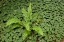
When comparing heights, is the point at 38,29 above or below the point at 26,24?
below

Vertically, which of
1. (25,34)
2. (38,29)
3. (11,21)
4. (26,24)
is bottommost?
(25,34)

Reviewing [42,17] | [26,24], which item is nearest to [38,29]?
[26,24]

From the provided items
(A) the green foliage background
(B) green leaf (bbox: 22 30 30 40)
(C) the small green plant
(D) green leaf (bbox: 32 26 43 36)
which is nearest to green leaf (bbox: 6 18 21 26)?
(C) the small green plant

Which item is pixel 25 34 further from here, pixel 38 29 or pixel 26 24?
pixel 38 29

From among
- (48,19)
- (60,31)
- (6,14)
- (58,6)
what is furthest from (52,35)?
(6,14)

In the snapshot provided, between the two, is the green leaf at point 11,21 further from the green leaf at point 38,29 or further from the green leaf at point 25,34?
the green leaf at point 38,29

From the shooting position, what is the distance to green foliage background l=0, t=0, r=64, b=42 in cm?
480

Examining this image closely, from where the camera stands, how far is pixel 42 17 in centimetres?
536

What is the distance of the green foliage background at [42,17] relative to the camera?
4.80 m

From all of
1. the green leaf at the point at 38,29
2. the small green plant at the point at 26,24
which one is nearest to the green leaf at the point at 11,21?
the small green plant at the point at 26,24

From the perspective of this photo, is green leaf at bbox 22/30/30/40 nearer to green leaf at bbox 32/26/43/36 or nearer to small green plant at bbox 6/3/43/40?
small green plant at bbox 6/3/43/40

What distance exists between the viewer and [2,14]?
5.45 m

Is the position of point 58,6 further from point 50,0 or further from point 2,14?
point 2,14

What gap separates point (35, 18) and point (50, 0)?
55.1 inches
